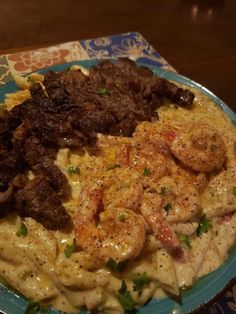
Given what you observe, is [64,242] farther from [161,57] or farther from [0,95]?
[161,57]

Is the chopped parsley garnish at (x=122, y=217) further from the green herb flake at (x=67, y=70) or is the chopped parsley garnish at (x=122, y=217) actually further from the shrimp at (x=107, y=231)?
the green herb flake at (x=67, y=70)

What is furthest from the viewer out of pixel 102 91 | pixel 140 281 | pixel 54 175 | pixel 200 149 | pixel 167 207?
pixel 102 91

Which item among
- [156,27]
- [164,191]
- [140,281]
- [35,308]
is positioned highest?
[156,27]

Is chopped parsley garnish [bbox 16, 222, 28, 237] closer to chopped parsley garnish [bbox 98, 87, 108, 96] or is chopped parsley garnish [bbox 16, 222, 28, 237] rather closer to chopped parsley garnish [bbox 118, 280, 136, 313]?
chopped parsley garnish [bbox 118, 280, 136, 313]

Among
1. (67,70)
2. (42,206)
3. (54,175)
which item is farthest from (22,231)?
(67,70)

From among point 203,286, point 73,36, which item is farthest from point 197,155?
point 73,36

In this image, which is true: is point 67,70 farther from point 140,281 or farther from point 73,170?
point 140,281
